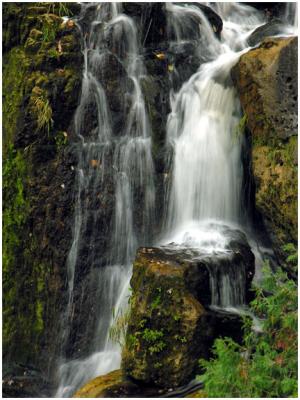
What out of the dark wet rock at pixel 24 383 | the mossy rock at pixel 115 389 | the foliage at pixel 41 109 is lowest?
the dark wet rock at pixel 24 383

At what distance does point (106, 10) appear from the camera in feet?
26.6

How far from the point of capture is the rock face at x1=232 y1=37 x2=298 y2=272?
604 cm

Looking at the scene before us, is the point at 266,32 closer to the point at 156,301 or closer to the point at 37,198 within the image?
the point at 37,198

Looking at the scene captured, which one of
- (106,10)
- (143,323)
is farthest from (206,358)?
(106,10)

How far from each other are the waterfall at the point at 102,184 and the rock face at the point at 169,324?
1238 millimetres

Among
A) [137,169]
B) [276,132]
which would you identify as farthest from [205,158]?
[276,132]

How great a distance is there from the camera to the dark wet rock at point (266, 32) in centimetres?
862

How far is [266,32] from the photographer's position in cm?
876

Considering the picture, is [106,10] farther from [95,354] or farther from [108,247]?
[95,354]

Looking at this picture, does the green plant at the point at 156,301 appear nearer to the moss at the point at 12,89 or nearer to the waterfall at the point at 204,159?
the waterfall at the point at 204,159

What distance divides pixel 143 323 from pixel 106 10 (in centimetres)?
502

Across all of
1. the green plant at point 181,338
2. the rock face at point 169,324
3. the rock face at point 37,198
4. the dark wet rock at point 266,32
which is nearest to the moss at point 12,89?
the rock face at point 37,198

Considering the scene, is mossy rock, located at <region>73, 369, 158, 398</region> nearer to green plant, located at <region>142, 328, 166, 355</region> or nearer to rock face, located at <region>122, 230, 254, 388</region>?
rock face, located at <region>122, 230, 254, 388</region>

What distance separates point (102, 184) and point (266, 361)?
11.6ft
